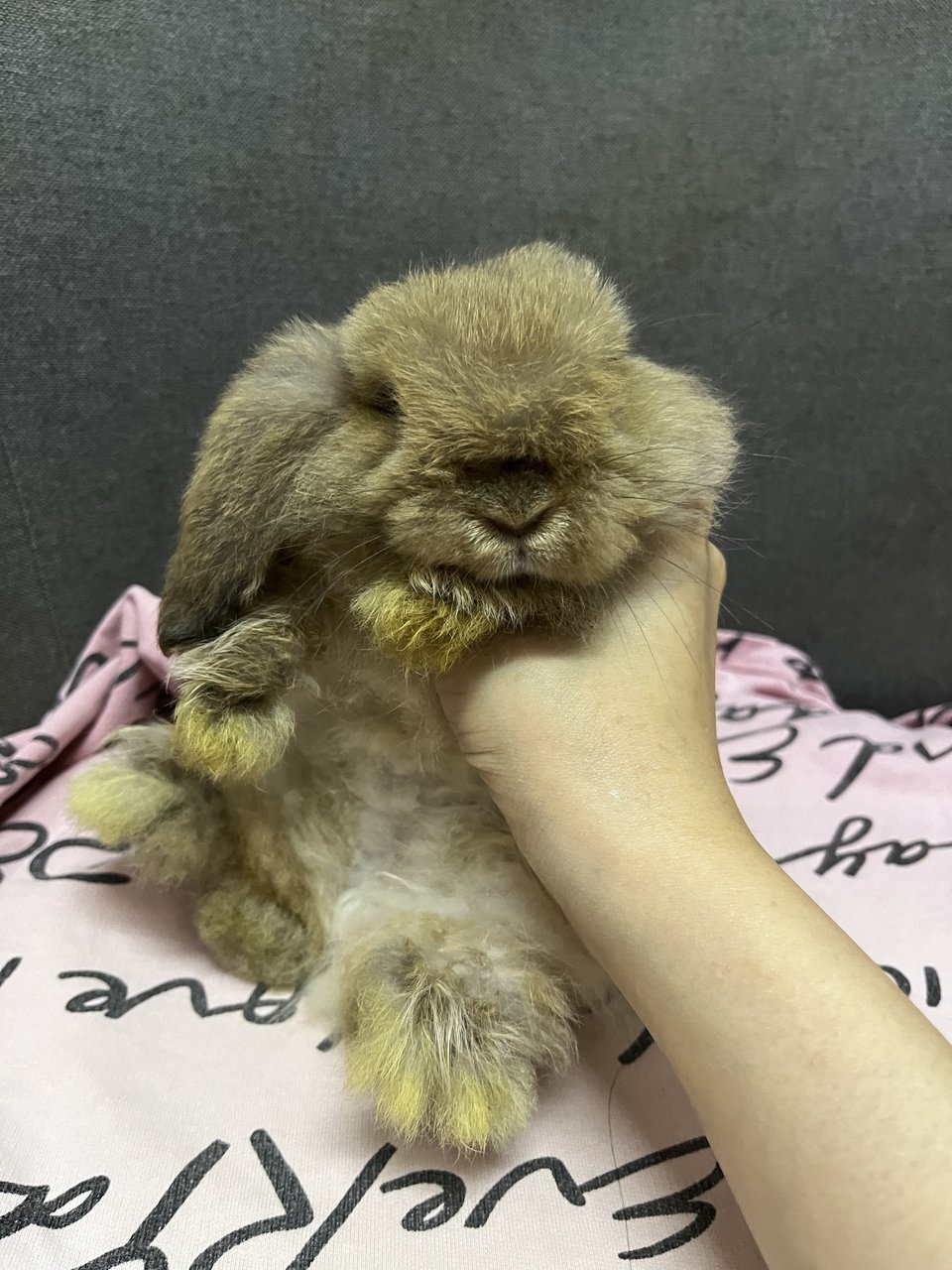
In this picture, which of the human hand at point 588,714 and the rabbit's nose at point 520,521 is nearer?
the rabbit's nose at point 520,521

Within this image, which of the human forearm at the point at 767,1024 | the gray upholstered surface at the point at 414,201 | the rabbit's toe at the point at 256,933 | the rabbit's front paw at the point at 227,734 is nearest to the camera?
the human forearm at the point at 767,1024

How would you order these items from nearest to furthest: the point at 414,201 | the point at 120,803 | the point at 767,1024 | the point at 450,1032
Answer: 1. the point at 767,1024
2. the point at 450,1032
3. the point at 120,803
4. the point at 414,201

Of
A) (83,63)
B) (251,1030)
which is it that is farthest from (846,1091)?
(83,63)

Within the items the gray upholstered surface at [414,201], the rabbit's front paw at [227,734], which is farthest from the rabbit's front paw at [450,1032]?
the gray upholstered surface at [414,201]

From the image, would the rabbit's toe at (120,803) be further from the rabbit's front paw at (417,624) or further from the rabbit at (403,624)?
the rabbit's front paw at (417,624)

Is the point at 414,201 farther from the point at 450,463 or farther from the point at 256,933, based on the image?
the point at 256,933

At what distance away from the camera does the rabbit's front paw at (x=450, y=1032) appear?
0.70 meters

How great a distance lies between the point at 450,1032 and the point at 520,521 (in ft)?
1.48

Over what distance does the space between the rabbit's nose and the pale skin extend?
0.14 m

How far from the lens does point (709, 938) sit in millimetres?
643

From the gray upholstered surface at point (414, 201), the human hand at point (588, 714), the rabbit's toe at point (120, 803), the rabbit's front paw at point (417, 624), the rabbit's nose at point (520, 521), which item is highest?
the gray upholstered surface at point (414, 201)

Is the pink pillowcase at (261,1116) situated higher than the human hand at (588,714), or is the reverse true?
the human hand at (588,714)

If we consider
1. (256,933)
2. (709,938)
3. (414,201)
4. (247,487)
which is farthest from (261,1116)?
(414,201)

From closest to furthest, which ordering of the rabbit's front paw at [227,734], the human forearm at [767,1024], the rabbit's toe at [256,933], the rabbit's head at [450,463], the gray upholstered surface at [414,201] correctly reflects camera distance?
the human forearm at [767,1024] → the rabbit's head at [450,463] → the rabbit's front paw at [227,734] → the rabbit's toe at [256,933] → the gray upholstered surface at [414,201]
